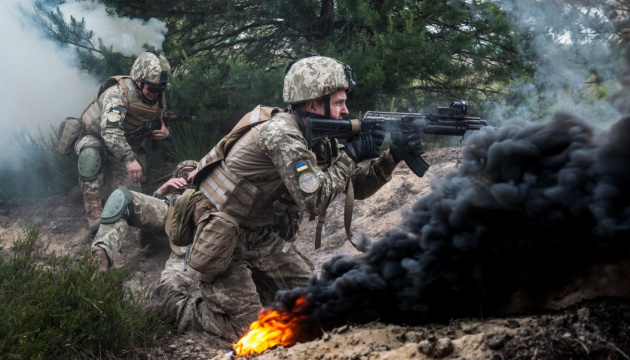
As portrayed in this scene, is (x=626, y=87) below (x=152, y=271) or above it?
above

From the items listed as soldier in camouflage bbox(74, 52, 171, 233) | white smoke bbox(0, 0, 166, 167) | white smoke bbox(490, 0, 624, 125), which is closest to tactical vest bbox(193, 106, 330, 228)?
white smoke bbox(490, 0, 624, 125)

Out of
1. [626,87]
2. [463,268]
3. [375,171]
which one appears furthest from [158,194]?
[626,87]

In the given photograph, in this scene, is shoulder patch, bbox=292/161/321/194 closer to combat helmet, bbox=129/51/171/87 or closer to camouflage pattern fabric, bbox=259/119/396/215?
camouflage pattern fabric, bbox=259/119/396/215

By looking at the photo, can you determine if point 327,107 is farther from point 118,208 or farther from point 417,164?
point 118,208

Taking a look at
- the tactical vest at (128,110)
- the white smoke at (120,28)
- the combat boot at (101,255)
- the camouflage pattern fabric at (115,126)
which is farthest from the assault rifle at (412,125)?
the white smoke at (120,28)

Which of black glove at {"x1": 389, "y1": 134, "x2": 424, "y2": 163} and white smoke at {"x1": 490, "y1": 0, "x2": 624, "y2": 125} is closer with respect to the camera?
black glove at {"x1": 389, "y1": 134, "x2": 424, "y2": 163}

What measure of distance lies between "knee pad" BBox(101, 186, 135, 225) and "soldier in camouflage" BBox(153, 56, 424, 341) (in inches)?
65.4

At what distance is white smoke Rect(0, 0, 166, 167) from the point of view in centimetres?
850

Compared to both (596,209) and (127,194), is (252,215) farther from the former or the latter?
(596,209)

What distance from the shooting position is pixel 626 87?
2494 mm

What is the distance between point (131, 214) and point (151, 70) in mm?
1857

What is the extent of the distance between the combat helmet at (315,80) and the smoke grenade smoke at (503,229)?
1691 mm

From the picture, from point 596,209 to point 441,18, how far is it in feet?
17.9

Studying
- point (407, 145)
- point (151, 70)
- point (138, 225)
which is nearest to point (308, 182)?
point (407, 145)
